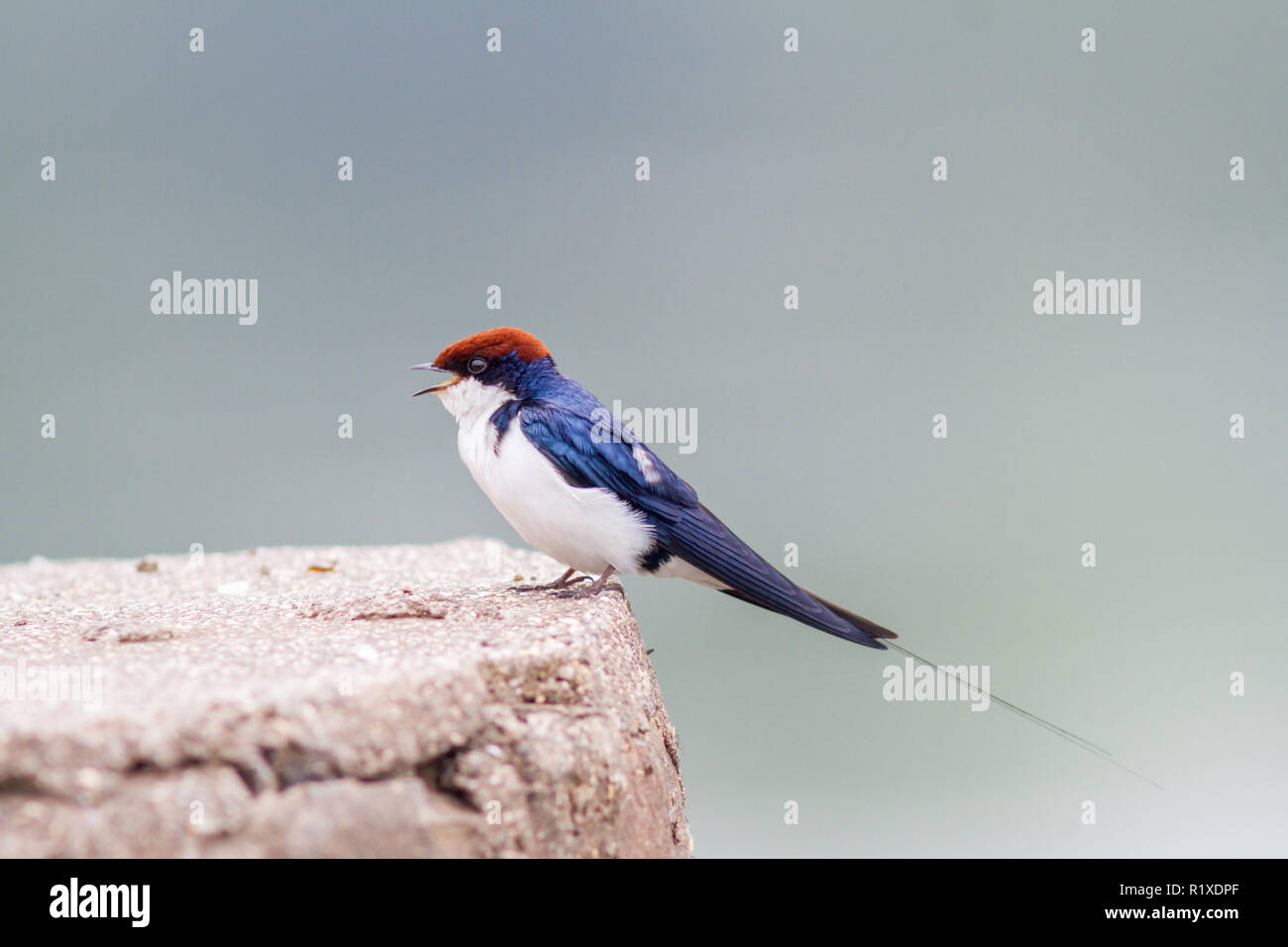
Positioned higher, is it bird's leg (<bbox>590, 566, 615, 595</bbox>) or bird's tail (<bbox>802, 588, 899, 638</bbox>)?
bird's leg (<bbox>590, 566, 615, 595</bbox>)

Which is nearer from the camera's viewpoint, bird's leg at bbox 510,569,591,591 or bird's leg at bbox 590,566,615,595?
bird's leg at bbox 590,566,615,595

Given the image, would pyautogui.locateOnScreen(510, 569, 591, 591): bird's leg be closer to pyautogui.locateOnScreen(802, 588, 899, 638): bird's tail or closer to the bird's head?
the bird's head

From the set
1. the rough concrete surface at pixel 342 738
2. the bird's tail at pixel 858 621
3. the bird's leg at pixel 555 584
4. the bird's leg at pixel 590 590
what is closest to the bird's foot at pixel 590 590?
the bird's leg at pixel 590 590

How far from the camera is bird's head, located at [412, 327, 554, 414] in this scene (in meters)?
4.27

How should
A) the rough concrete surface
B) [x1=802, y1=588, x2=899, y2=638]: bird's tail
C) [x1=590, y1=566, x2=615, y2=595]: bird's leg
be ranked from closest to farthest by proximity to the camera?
the rough concrete surface, [x1=802, y1=588, x2=899, y2=638]: bird's tail, [x1=590, y1=566, x2=615, y2=595]: bird's leg

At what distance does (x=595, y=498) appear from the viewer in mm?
4055

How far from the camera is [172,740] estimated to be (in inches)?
98.9

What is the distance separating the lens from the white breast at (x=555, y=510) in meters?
4.05

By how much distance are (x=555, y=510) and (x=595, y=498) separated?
14 centimetres

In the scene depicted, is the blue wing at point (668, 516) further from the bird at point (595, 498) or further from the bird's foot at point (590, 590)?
the bird's foot at point (590, 590)

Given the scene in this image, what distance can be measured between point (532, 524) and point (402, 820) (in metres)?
1.69

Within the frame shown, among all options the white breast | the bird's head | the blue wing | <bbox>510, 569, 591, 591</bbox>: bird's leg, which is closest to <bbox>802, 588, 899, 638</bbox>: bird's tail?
the blue wing

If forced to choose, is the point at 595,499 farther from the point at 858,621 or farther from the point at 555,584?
the point at 858,621
